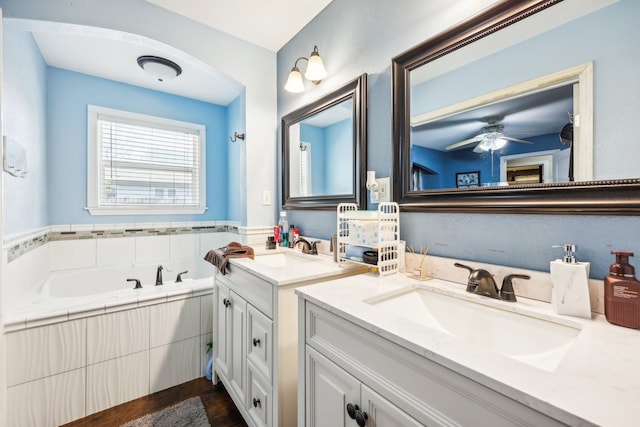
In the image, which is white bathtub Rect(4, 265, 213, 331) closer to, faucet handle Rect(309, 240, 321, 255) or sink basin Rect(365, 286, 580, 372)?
faucet handle Rect(309, 240, 321, 255)

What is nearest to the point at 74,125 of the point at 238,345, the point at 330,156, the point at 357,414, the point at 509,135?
the point at 330,156

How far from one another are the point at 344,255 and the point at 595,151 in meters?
0.95

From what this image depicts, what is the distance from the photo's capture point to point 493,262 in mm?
1004

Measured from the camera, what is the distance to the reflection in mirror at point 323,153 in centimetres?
165

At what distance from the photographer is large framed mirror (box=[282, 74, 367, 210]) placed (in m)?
1.54

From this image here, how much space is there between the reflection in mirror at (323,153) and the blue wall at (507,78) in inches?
6.5

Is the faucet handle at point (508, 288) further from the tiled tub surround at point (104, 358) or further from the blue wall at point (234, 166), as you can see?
the blue wall at point (234, 166)

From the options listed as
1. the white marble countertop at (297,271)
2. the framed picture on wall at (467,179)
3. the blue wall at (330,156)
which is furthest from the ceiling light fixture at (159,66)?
the framed picture on wall at (467,179)

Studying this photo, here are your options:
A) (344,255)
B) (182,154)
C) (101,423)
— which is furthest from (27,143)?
(344,255)

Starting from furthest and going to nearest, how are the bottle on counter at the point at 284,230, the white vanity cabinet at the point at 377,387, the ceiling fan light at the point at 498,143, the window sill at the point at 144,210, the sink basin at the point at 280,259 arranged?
the window sill at the point at 144,210 → the bottle on counter at the point at 284,230 → the sink basin at the point at 280,259 → the ceiling fan light at the point at 498,143 → the white vanity cabinet at the point at 377,387

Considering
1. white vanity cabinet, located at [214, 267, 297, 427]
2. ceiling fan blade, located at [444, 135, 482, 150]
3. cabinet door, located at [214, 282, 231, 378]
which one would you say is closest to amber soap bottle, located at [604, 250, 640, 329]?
ceiling fan blade, located at [444, 135, 482, 150]

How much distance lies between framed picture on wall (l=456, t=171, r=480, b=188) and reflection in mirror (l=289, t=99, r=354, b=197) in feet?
2.08

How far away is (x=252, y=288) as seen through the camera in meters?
1.32

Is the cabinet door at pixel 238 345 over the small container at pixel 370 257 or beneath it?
beneath
